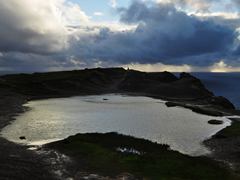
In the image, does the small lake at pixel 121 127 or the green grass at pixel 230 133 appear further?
the green grass at pixel 230 133

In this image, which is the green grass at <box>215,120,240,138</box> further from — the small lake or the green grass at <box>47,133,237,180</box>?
the green grass at <box>47,133,237,180</box>

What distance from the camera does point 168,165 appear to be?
5238 centimetres

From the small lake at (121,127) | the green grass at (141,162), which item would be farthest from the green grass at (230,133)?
the green grass at (141,162)

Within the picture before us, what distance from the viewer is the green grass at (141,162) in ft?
163

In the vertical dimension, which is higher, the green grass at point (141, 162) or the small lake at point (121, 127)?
the green grass at point (141, 162)

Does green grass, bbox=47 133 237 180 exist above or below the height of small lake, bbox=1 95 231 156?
above

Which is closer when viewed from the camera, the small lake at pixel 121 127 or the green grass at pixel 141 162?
the green grass at pixel 141 162

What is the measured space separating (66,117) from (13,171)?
221 feet

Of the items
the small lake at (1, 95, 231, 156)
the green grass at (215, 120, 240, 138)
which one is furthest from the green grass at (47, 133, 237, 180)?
the green grass at (215, 120, 240, 138)

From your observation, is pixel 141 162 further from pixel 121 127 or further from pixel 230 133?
pixel 121 127

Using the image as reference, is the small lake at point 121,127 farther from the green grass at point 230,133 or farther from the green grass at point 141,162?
the green grass at point 141,162

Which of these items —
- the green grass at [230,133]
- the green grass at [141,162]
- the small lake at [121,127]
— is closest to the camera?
the green grass at [141,162]

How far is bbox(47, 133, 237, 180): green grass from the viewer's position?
1955 inches

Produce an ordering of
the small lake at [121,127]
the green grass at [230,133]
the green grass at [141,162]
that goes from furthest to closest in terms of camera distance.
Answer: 1. the green grass at [230,133]
2. the small lake at [121,127]
3. the green grass at [141,162]
